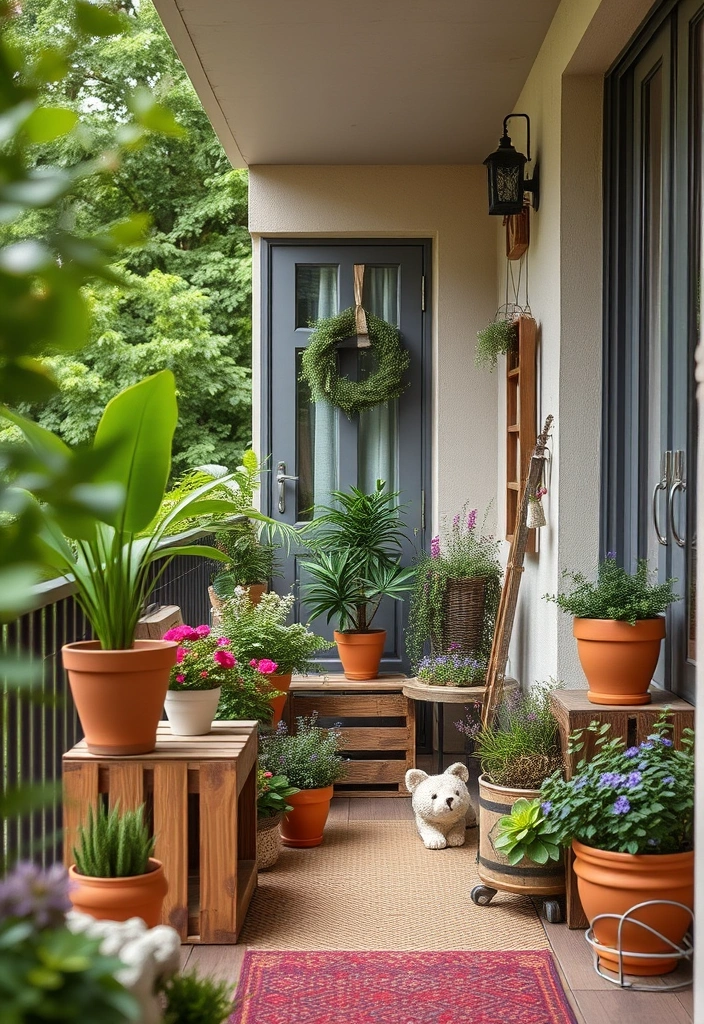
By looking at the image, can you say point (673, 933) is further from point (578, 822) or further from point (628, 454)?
point (628, 454)

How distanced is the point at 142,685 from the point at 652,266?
1.91m

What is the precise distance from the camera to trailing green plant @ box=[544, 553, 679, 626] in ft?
9.41

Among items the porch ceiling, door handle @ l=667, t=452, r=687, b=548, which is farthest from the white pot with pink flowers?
the porch ceiling

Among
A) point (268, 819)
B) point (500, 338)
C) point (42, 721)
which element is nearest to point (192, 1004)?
point (42, 721)

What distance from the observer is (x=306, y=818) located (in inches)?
150

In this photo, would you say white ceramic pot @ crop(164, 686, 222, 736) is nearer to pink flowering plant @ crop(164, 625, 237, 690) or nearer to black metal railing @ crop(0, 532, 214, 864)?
pink flowering plant @ crop(164, 625, 237, 690)

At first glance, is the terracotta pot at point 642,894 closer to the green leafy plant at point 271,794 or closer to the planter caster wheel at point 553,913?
the planter caster wheel at point 553,913

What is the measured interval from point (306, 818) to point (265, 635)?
2.57 feet

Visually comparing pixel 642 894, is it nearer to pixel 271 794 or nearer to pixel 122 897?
pixel 122 897

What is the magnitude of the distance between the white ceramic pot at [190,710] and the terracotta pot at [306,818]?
81cm

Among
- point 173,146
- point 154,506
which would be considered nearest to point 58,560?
point 154,506

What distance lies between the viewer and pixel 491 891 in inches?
125

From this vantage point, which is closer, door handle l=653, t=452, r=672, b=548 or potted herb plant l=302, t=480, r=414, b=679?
door handle l=653, t=452, r=672, b=548

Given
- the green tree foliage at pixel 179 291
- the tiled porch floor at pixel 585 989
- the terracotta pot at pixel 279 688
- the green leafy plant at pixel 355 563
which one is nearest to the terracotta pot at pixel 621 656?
the tiled porch floor at pixel 585 989
